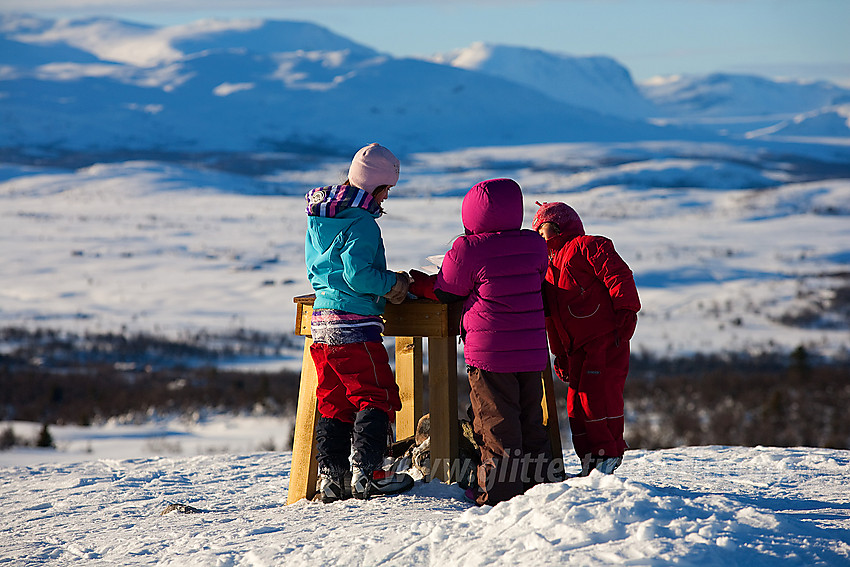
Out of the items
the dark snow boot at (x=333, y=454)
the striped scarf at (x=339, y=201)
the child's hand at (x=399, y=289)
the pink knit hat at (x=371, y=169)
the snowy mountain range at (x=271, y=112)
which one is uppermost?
the snowy mountain range at (x=271, y=112)

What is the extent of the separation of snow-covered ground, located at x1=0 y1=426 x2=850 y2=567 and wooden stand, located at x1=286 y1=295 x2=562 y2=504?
0.50 feet

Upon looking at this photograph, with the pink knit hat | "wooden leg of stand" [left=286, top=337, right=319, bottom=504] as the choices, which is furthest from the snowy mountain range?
the pink knit hat

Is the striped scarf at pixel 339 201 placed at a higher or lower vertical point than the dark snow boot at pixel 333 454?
higher

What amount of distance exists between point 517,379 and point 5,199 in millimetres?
68706

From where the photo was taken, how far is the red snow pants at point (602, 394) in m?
4.17

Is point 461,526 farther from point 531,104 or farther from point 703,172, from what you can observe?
point 531,104

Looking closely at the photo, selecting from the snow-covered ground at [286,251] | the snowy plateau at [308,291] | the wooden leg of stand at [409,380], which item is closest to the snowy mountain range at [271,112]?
the snowy plateau at [308,291]

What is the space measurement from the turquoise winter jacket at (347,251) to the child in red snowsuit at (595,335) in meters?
0.92

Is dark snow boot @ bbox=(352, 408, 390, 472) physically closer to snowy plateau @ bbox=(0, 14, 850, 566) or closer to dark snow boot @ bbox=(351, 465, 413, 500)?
dark snow boot @ bbox=(351, 465, 413, 500)

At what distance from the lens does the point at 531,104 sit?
168 metres

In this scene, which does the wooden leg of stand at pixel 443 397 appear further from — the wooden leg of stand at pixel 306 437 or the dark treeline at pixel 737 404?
the dark treeline at pixel 737 404

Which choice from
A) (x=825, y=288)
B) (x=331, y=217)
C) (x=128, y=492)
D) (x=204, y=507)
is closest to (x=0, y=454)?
(x=128, y=492)

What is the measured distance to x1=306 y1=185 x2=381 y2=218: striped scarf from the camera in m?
3.88

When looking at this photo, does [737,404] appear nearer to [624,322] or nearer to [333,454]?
[624,322]
